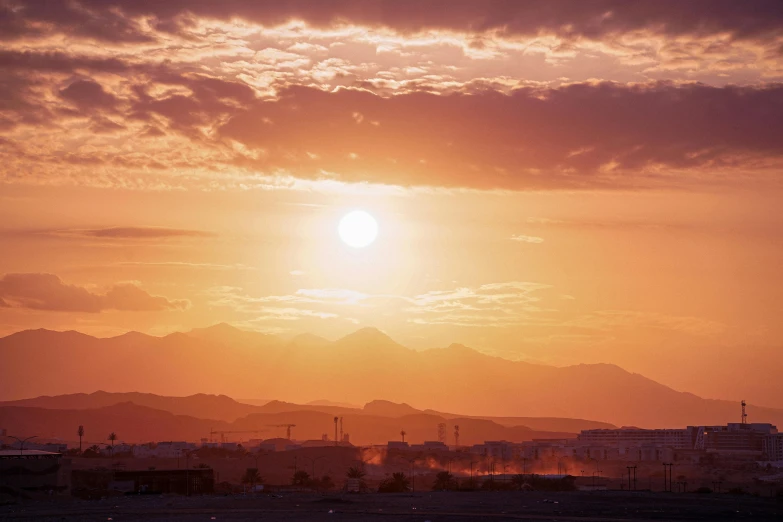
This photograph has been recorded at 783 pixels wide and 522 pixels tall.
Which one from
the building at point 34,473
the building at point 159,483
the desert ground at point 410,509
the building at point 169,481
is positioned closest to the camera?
the desert ground at point 410,509

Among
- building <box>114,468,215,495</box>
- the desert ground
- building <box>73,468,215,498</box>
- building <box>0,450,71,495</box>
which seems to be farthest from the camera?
building <box>114,468,215,495</box>

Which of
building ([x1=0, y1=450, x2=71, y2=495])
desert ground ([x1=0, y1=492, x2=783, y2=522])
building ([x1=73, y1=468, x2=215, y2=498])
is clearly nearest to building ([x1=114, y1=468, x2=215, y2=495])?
building ([x1=73, y1=468, x2=215, y2=498])

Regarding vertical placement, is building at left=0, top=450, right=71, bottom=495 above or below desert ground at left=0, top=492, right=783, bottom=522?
above

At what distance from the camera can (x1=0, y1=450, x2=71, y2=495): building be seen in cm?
12938

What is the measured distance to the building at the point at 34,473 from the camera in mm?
129375

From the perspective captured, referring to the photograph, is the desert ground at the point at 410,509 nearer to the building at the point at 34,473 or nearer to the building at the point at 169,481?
the building at the point at 34,473

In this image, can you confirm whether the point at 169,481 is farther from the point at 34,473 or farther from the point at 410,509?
the point at 410,509

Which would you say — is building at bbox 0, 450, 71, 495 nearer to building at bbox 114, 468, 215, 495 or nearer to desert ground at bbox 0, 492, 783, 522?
building at bbox 114, 468, 215, 495

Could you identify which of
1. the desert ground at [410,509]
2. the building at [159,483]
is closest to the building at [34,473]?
the building at [159,483]

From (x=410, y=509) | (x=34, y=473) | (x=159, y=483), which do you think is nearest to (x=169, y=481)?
(x=159, y=483)

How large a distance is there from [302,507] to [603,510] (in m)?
28.6

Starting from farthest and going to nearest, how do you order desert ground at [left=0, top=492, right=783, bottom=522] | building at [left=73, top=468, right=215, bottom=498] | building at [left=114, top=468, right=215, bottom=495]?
building at [left=114, top=468, right=215, bottom=495]
building at [left=73, top=468, right=215, bottom=498]
desert ground at [left=0, top=492, right=783, bottom=522]

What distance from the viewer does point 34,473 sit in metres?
132

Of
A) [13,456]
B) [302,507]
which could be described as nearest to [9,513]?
[302,507]
